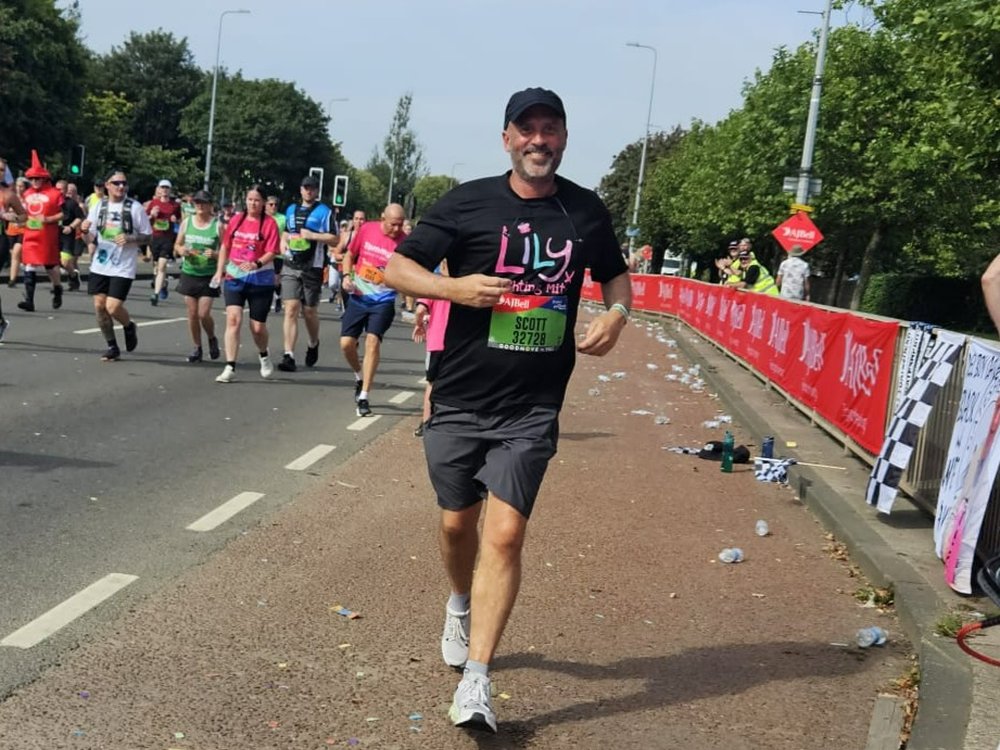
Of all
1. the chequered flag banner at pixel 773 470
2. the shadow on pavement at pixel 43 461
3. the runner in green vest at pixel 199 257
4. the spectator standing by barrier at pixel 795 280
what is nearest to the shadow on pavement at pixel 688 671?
the shadow on pavement at pixel 43 461

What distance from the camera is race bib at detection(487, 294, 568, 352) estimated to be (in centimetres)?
414

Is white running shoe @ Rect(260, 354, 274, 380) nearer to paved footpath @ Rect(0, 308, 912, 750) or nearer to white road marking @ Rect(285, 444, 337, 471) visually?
white road marking @ Rect(285, 444, 337, 471)

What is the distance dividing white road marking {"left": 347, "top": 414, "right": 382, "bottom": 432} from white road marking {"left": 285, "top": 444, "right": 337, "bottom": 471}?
3.29 feet

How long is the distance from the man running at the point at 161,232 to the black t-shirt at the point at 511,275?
60.2 feet

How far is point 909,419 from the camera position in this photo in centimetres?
764

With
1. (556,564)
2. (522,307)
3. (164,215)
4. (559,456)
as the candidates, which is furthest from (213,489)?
(164,215)

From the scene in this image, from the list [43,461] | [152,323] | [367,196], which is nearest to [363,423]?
[43,461]

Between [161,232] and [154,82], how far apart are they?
78.7 meters

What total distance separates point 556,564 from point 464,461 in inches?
88.4

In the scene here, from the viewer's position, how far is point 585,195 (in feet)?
14.3

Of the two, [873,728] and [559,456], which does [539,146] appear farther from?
[559,456]

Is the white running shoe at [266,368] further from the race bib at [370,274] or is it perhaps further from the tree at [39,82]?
the tree at [39,82]

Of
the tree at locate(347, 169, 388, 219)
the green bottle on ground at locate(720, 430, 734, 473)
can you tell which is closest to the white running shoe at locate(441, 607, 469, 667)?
the green bottle on ground at locate(720, 430, 734, 473)

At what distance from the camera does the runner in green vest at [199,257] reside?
1346 cm
